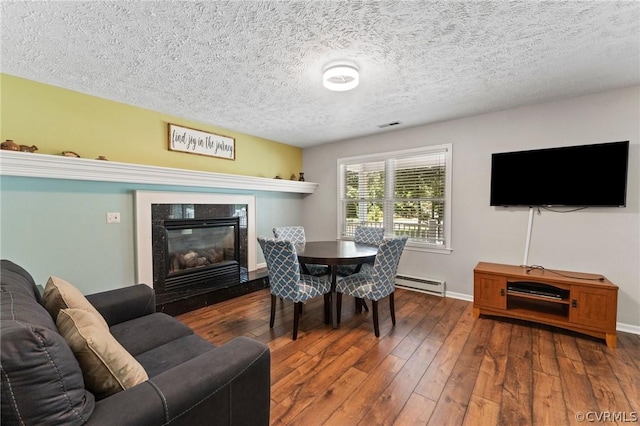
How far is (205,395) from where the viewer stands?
1019mm

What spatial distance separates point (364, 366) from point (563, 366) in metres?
1.51

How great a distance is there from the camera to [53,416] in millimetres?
755

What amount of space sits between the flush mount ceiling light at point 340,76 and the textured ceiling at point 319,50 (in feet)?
0.24

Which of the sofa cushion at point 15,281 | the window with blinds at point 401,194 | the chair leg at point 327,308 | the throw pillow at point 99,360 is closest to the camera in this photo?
the throw pillow at point 99,360

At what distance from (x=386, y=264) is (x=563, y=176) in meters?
2.11

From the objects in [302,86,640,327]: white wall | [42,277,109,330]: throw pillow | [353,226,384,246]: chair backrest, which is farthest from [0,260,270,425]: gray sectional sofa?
[302,86,640,327]: white wall

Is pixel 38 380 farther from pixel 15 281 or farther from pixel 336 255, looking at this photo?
pixel 336 255

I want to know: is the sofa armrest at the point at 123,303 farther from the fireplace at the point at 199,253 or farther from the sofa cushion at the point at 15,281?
the fireplace at the point at 199,253

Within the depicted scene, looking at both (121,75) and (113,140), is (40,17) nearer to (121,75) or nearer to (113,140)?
(121,75)

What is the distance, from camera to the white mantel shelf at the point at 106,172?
7.37 feet

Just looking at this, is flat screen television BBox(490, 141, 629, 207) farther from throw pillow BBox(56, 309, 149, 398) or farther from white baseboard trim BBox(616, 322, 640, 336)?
throw pillow BBox(56, 309, 149, 398)

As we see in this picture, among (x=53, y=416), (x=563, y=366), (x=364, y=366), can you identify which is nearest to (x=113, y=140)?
(x=53, y=416)

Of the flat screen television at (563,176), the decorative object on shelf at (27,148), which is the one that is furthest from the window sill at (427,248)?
the decorative object on shelf at (27,148)

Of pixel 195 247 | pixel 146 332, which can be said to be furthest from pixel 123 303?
pixel 195 247
